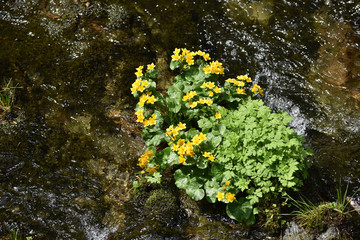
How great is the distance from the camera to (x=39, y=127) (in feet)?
14.3

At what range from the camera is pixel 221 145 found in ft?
11.6

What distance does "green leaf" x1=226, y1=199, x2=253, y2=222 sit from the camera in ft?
11.4

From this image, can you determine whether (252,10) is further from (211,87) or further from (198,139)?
(198,139)

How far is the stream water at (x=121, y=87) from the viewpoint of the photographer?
3.72 m

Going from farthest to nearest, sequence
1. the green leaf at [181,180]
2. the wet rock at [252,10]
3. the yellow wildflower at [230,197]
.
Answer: the wet rock at [252,10] → the green leaf at [181,180] → the yellow wildflower at [230,197]

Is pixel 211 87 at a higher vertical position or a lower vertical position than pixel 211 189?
higher

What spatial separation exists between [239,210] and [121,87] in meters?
2.55

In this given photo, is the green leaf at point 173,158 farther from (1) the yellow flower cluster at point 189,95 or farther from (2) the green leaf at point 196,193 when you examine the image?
(1) the yellow flower cluster at point 189,95

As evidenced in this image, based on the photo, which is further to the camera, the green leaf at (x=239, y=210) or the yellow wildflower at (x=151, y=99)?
the yellow wildflower at (x=151, y=99)

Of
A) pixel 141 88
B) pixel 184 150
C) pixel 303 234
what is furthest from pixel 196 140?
pixel 303 234

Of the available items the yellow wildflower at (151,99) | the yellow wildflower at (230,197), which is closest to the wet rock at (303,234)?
the yellow wildflower at (230,197)

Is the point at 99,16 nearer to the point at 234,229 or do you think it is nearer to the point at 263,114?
the point at 263,114

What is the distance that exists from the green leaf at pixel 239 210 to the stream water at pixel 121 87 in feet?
0.62

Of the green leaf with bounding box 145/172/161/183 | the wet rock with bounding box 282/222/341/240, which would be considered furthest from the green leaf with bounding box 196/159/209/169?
the wet rock with bounding box 282/222/341/240
